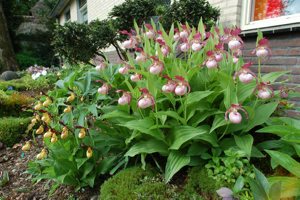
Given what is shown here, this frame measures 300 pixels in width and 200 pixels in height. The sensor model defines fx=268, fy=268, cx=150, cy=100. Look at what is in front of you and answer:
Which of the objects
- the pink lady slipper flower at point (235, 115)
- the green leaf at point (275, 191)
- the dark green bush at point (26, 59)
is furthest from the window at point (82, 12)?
the green leaf at point (275, 191)

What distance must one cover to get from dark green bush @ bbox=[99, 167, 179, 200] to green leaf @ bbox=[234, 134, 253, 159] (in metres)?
0.53

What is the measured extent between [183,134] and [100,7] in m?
8.98

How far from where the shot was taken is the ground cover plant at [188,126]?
174 cm

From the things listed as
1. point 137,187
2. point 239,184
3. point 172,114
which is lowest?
point 137,187

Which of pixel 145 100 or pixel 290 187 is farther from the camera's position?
pixel 145 100

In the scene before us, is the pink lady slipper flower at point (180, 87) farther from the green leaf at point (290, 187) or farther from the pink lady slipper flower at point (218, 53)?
the green leaf at point (290, 187)

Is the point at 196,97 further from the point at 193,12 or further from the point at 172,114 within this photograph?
the point at 193,12

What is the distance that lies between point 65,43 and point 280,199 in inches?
174

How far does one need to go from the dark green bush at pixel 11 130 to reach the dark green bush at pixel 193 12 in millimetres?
2604

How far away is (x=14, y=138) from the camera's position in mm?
3529

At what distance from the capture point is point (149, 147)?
198 centimetres

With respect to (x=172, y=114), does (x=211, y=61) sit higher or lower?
higher

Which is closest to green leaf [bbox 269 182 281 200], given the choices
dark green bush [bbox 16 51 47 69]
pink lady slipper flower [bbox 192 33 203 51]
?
pink lady slipper flower [bbox 192 33 203 51]

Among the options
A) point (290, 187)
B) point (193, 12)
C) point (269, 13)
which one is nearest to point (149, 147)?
point (290, 187)
